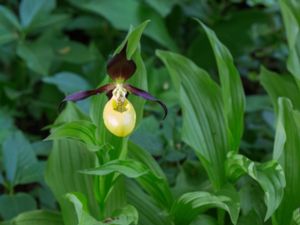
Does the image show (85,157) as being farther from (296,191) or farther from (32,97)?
(32,97)

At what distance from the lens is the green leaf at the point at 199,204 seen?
43.6 inches

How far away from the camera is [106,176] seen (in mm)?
1162

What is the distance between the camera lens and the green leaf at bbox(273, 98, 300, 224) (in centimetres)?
122

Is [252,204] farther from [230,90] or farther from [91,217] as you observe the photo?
[91,217]

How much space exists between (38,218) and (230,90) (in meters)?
0.50

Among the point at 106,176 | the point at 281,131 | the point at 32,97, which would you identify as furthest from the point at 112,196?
the point at 32,97

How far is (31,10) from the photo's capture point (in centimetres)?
180

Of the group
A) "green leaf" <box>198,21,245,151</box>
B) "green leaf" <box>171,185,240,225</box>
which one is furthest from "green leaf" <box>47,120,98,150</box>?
"green leaf" <box>198,21,245,151</box>

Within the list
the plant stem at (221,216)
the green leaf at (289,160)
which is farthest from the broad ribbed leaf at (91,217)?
the green leaf at (289,160)

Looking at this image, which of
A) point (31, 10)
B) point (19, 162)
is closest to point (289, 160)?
point (19, 162)

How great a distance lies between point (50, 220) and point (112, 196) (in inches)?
5.7

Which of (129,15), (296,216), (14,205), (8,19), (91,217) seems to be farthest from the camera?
(129,15)

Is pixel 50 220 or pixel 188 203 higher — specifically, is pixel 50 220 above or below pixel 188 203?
below

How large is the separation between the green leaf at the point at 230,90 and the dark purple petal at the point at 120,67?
0.81ft
